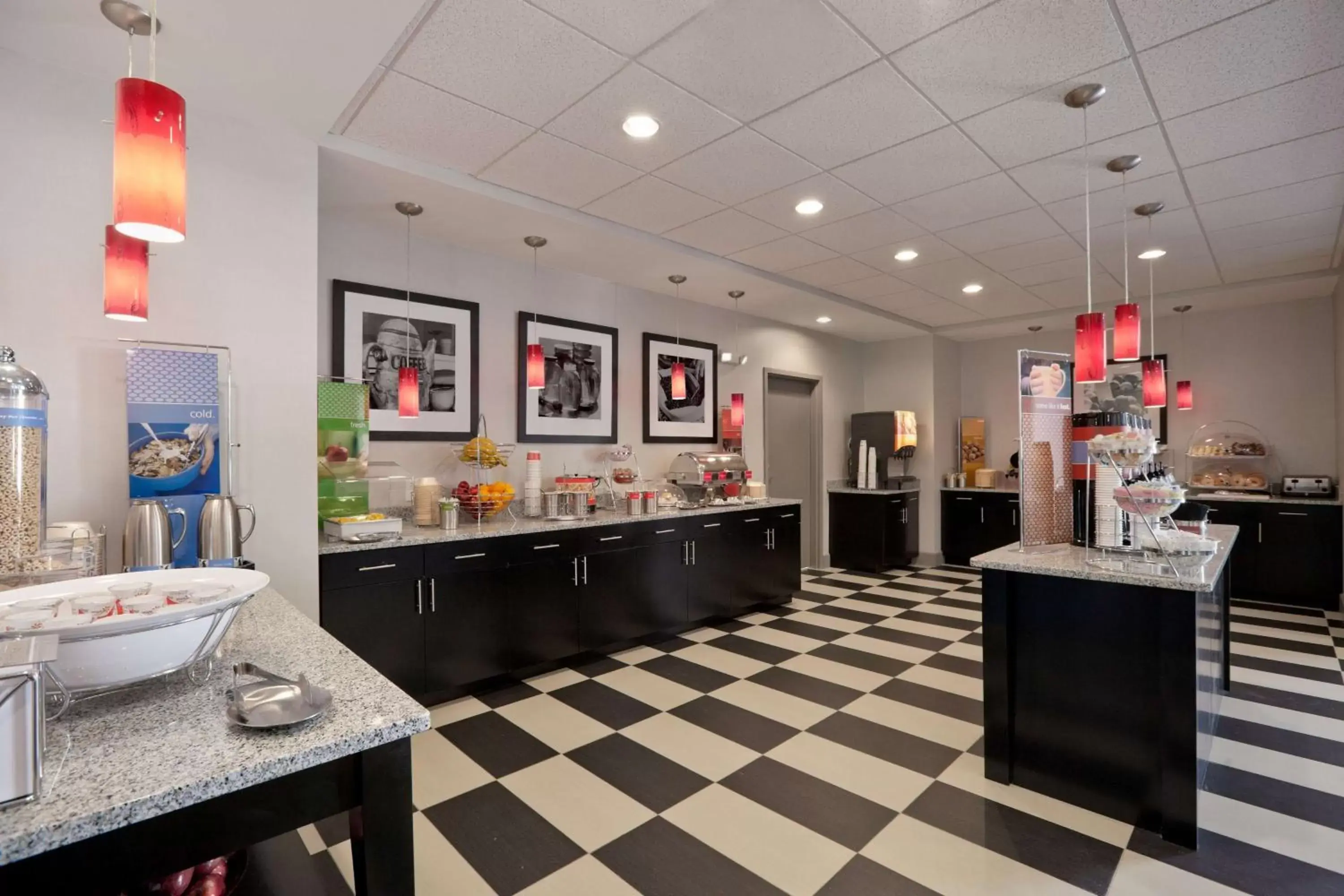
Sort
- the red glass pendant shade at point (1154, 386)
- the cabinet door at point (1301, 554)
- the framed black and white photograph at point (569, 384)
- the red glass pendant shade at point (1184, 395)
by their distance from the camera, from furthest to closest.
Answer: the red glass pendant shade at point (1184, 395) → the cabinet door at point (1301, 554) → the red glass pendant shade at point (1154, 386) → the framed black and white photograph at point (569, 384)

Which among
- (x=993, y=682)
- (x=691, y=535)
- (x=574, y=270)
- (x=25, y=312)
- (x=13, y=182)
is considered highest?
(x=574, y=270)

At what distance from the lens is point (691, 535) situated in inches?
182

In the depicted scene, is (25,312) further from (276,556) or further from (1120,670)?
(1120,670)

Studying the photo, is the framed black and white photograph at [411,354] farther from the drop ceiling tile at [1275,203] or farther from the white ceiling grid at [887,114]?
the drop ceiling tile at [1275,203]

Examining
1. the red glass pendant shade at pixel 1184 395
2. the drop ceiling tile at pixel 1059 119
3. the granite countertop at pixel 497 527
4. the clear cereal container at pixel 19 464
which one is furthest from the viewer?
the red glass pendant shade at pixel 1184 395

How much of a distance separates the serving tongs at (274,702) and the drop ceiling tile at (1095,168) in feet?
12.1

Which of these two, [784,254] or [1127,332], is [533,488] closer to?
[784,254]

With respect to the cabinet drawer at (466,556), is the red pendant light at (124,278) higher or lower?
higher

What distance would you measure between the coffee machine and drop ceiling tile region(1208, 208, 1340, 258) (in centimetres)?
314

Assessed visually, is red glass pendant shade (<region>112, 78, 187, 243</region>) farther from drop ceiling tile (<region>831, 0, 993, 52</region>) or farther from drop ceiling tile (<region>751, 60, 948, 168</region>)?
drop ceiling tile (<region>751, 60, 948, 168</region>)

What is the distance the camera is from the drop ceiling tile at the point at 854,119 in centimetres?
251

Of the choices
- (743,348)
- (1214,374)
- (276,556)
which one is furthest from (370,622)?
(1214,374)

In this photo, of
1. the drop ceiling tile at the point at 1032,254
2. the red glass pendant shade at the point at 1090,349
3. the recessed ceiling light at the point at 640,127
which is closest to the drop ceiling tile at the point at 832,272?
the drop ceiling tile at the point at 1032,254

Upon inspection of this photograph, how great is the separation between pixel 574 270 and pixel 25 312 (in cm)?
313
